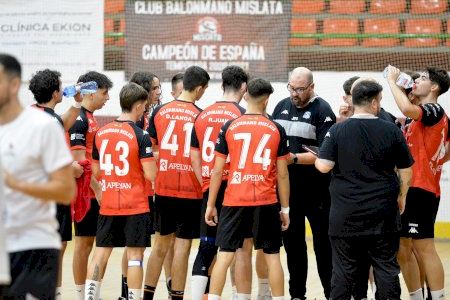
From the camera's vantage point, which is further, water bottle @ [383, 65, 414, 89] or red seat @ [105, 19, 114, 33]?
red seat @ [105, 19, 114, 33]

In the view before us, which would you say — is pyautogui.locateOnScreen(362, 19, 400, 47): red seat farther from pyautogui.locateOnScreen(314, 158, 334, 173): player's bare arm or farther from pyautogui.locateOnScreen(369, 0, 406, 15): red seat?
pyautogui.locateOnScreen(314, 158, 334, 173): player's bare arm

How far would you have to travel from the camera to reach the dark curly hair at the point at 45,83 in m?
7.98

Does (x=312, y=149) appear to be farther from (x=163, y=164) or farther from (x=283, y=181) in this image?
(x=163, y=164)

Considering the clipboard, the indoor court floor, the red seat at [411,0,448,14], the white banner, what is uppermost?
the red seat at [411,0,448,14]

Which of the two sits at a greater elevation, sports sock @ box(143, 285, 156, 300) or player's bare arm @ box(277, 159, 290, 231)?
player's bare arm @ box(277, 159, 290, 231)

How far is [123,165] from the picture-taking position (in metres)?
7.85

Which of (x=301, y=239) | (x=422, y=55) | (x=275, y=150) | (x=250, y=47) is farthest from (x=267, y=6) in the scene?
(x=275, y=150)

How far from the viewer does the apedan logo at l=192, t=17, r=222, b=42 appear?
1545cm

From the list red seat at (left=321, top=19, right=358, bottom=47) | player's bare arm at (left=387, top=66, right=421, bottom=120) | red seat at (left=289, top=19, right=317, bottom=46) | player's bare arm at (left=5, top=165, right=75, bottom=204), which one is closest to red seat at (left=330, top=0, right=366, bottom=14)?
red seat at (left=321, top=19, right=358, bottom=47)

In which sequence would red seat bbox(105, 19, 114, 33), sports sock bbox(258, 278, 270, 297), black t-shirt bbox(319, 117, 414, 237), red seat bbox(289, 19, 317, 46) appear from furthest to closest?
red seat bbox(289, 19, 317, 46)
red seat bbox(105, 19, 114, 33)
sports sock bbox(258, 278, 270, 297)
black t-shirt bbox(319, 117, 414, 237)

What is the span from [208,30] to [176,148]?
7.18 m

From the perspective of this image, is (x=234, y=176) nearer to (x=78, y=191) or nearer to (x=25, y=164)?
(x=78, y=191)

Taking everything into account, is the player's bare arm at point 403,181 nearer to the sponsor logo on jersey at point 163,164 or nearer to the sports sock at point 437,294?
the sports sock at point 437,294

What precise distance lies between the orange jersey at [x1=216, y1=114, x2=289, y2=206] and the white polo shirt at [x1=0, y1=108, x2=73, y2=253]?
9.52 feet
